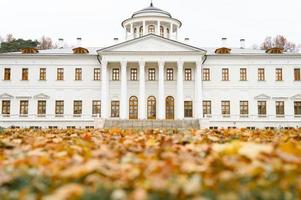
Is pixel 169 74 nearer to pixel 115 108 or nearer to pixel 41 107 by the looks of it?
pixel 115 108

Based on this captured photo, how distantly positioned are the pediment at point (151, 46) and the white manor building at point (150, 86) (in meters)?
0.11

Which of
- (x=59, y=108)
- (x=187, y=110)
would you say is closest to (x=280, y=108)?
(x=187, y=110)

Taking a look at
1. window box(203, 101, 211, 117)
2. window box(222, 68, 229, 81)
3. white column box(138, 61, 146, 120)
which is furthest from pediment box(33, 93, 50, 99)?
window box(222, 68, 229, 81)

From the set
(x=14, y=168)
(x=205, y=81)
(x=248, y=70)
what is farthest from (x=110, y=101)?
(x=14, y=168)

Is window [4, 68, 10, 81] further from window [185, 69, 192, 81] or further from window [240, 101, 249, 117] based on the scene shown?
window [240, 101, 249, 117]

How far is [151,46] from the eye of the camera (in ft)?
136

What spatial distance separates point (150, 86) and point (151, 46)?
4412 mm

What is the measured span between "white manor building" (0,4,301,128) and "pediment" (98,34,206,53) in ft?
0.35

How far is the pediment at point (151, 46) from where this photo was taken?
41.0 metres

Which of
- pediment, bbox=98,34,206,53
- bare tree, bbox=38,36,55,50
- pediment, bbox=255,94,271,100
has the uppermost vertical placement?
bare tree, bbox=38,36,55,50

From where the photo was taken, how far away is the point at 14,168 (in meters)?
2.88

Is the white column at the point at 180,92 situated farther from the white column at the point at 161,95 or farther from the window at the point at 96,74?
the window at the point at 96,74

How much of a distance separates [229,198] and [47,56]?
4370 centimetres

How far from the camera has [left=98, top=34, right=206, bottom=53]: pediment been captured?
1615 inches
